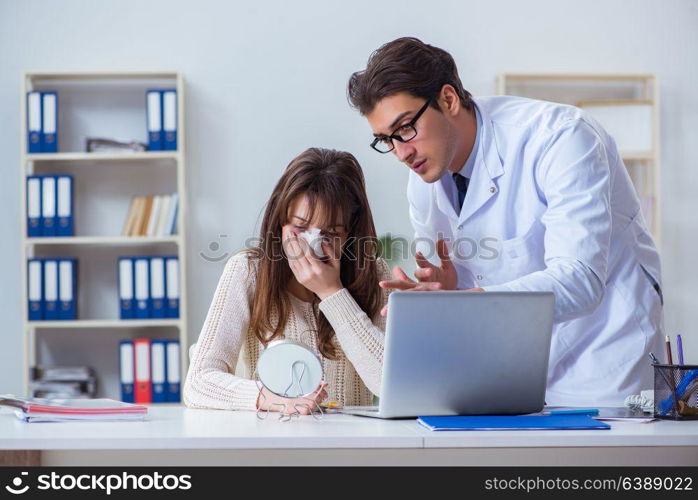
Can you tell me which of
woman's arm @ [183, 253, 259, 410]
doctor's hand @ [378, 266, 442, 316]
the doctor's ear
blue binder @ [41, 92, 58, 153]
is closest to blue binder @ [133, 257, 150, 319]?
blue binder @ [41, 92, 58, 153]

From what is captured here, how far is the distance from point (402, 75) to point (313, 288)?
0.49 m

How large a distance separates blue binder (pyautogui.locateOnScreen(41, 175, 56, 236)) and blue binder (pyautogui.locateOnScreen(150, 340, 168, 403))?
693 mm

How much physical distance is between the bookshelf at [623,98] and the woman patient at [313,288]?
82.1 inches

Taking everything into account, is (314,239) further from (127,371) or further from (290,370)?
(127,371)

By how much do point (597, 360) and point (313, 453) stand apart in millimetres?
821

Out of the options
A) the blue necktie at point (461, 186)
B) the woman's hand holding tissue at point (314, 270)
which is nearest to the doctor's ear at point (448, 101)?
the blue necktie at point (461, 186)

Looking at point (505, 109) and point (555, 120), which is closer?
point (555, 120)

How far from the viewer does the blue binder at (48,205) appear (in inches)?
142

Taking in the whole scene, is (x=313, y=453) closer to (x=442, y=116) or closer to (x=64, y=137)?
(x=442, y=116)

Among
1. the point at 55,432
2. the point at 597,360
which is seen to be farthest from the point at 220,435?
the point at 597,360

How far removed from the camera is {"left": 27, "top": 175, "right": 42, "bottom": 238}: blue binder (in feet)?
11.8

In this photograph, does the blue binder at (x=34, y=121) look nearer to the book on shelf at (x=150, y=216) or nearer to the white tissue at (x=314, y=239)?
the book on shelf at (x=150, y=216)

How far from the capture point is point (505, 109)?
1.85m

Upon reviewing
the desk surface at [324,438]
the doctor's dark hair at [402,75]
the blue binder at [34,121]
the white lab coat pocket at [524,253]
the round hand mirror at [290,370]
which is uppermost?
the blue binder at [34,121]
